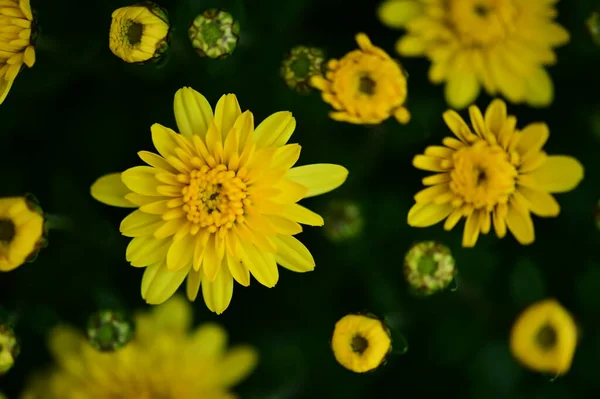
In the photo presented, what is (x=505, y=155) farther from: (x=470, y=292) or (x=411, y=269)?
(x=470, y=292)

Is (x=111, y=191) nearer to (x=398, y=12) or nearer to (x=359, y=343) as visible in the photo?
(x=359, y=343)

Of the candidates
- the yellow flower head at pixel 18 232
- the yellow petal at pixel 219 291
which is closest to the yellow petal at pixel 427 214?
the yellow petal at pixel 219 291

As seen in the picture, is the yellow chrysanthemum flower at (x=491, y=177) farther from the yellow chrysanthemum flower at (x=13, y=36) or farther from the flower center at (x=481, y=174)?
the yellow chrysanthemum flower at (x=13, y=36)

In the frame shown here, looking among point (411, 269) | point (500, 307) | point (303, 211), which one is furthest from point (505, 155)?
point (500, 307)

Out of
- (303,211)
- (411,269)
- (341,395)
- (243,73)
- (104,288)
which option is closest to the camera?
(303,211)

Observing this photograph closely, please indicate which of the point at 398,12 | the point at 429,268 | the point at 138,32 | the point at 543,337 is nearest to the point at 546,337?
the point at 543,337
